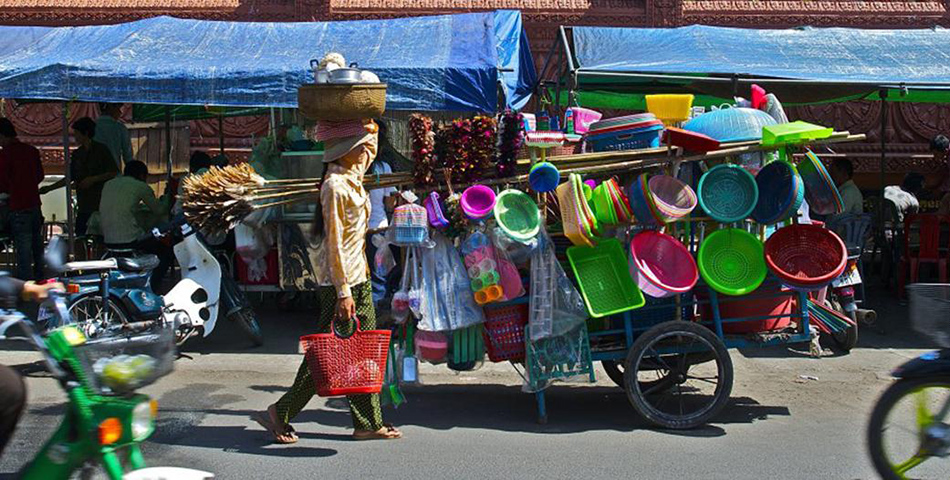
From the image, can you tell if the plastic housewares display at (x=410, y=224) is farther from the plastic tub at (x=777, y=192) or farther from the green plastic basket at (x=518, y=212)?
the plastic tub at (x=777, y=192)

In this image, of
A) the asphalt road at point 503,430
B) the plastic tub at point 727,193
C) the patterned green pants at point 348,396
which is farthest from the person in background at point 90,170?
the plastic tub at point 727,193

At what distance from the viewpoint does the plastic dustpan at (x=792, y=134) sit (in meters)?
5.71

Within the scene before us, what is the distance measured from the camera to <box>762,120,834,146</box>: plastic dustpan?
5.71m

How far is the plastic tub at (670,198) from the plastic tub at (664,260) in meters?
0.17

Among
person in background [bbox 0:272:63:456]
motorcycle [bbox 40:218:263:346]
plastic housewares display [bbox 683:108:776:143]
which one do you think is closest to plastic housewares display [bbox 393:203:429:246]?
plastic housewares display [bbox 683:108:776:143]

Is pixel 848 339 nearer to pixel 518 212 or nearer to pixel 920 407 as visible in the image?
pixel 518 212

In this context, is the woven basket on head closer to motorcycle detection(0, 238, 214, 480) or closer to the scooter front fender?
motorcycle detection(0, 238, 214, 480)

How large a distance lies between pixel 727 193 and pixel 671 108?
0.76 m

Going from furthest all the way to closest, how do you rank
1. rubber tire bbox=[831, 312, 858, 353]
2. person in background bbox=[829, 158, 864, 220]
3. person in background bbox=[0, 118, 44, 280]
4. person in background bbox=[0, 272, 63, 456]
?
person in background bbox=[829, 158, 864, 220] < person in background bbox=[0, 118, 44, 280] < rubber tire bbox=[831, 312, 858, 353] < person in background bbox=[0, 272, 63, 456]

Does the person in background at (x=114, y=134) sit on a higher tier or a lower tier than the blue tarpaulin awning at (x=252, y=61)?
lower

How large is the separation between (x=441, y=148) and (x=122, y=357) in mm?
2868

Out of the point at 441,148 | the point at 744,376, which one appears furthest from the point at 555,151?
the point at 744,376

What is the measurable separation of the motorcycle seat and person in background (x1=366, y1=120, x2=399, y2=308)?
71.3 inches

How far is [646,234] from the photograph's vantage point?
19.1ft
